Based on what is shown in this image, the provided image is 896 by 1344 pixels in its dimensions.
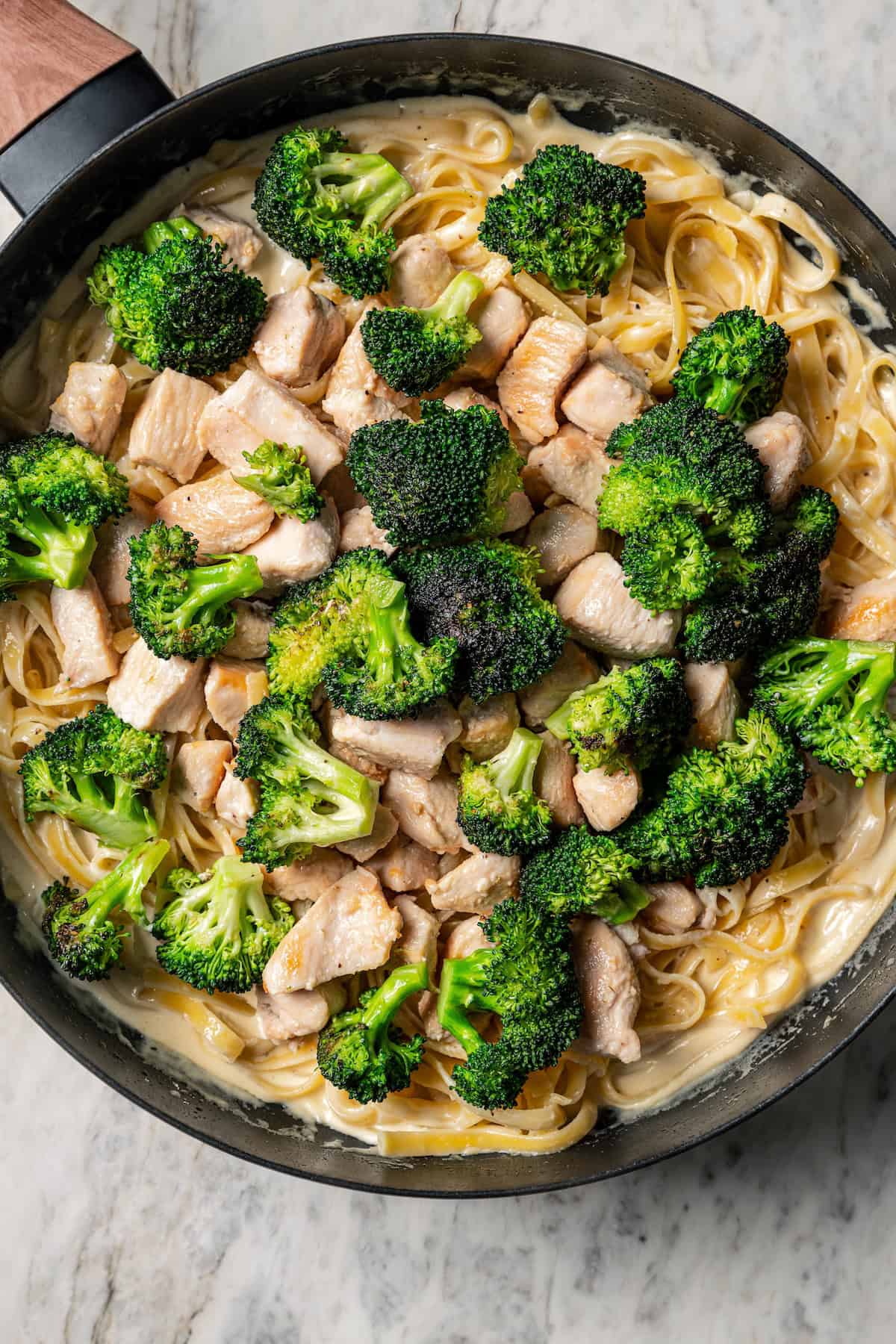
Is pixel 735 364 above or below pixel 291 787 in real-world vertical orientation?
above

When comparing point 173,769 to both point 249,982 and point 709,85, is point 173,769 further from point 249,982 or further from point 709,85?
point 709,85

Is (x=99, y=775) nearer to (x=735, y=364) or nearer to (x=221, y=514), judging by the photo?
(x=221, y=514)

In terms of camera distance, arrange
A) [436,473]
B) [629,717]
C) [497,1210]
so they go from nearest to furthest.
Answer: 1. [436,473]
2. [629,717]
3. [497,1210]

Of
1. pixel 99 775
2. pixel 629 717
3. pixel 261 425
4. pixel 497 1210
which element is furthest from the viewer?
pixel 497 1210

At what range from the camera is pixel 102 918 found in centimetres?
371

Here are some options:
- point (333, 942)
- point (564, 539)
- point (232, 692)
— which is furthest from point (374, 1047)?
point (564, 539)

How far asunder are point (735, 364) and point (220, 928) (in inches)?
95.6

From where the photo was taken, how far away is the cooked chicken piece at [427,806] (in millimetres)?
3760

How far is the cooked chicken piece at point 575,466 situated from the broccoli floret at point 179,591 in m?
1.01

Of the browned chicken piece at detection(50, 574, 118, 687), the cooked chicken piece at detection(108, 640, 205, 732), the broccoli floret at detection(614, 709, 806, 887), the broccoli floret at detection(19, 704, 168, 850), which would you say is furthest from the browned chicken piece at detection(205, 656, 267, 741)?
the broccoli floret at detection(614, 709, 806, 887)

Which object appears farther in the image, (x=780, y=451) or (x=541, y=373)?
(x=541, y=373)

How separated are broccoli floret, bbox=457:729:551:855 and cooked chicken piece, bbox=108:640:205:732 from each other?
Answer: 95 cm

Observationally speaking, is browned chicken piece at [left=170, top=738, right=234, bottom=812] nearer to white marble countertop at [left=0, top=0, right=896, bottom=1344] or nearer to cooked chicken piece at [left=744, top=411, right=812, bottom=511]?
white marble countertop at [left=0, top=0, right=896, bottom=1344]

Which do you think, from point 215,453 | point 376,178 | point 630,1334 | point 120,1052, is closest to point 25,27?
point 376,178
